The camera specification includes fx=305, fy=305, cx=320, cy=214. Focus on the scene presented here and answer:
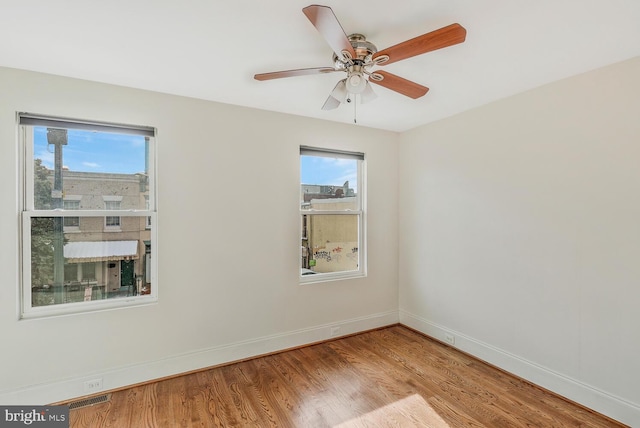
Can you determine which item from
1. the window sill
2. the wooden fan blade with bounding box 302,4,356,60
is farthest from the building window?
the wooden fan blade with bounding box 302,4,356,60

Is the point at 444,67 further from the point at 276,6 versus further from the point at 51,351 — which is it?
the point at 51,351

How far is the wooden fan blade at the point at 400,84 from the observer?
1.93 metres

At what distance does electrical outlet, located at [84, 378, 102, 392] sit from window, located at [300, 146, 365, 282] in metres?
1.89

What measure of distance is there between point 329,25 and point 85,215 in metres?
2.29

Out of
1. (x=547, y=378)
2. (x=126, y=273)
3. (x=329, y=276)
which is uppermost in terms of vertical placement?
(x=126, y=273)

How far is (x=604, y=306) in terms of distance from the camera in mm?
2150

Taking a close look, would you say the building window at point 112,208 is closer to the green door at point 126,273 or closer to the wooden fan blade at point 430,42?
the green door at point 126,273

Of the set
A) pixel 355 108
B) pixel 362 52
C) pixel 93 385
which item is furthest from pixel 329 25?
pixel 93 385

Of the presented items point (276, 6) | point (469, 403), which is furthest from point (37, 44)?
point (469, 403)

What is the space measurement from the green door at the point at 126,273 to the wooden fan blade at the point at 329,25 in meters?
2.34

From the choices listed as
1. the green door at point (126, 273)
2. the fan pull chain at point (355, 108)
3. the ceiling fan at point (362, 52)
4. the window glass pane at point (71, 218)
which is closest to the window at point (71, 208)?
the window glass pane at point (71, 218)

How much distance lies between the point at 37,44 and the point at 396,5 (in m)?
2.15

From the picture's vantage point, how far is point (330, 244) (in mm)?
3570

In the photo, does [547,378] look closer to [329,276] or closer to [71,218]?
[329,276]
